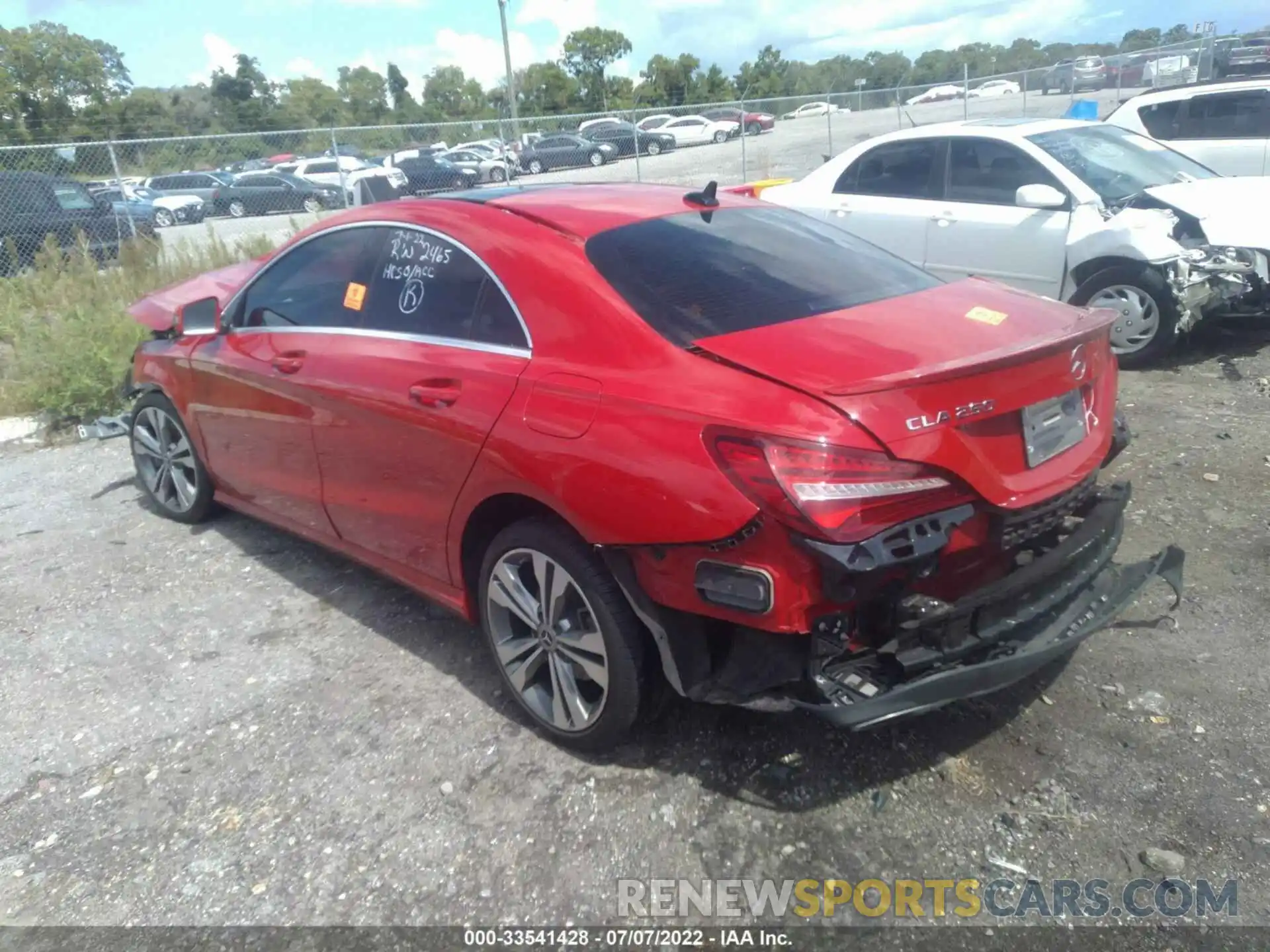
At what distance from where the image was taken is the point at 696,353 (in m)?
2.80

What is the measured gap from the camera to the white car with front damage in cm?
659

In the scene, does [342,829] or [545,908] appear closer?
[545,908]

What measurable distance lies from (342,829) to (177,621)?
6.06 feet

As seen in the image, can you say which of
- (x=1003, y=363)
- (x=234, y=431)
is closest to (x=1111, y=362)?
(x=1003, y=363)

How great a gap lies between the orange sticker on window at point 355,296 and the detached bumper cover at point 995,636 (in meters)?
2.34

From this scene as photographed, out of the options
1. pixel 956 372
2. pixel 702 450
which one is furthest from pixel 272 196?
pixel 956 372

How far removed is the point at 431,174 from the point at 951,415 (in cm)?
1690

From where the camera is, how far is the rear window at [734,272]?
3014 mm

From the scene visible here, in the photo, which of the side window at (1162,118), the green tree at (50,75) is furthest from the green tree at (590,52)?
the side window at (1162,118)

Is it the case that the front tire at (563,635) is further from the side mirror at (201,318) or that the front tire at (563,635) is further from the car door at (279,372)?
the side mirror at (201,318)

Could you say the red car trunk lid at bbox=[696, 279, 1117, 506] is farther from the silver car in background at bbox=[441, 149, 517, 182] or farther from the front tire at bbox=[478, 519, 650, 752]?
the silver car in background at bbox=[441, 149, 517, 182]

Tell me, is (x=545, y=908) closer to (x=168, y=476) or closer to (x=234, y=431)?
(x=234, y=431)

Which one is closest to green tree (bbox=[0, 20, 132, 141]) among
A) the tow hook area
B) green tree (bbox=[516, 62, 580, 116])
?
green tree (bbox=[516, 62, 580, 116])

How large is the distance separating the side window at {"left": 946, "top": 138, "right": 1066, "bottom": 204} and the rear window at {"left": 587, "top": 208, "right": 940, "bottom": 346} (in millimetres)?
4069
